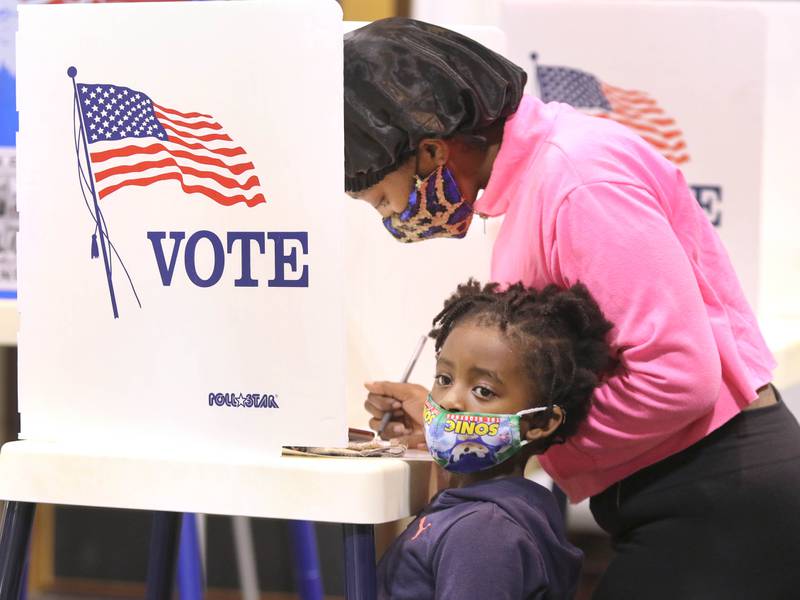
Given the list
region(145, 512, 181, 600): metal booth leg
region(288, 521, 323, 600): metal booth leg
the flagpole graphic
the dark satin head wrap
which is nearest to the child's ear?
the dark satin head wrap

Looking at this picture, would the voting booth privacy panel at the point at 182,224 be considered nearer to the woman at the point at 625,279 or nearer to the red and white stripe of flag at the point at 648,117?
the woman at the point at 625,279

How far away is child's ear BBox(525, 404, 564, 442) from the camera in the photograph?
62.8 inches

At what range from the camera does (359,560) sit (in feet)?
4.69

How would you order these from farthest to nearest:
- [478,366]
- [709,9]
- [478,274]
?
[709,9], [478,274], [478,366]

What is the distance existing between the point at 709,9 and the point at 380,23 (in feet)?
5.46

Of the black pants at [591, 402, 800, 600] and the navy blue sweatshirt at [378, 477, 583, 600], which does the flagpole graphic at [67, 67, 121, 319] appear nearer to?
the navy blue sweatshirt at [378, 477, 583, 600]

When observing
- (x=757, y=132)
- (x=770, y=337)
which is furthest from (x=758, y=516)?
(x=757, y=132)

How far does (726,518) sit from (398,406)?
508 mm

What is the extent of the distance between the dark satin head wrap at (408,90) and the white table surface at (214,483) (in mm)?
401

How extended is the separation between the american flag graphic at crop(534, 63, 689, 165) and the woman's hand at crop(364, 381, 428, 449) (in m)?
1.36

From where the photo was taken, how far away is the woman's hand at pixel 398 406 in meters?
1.87

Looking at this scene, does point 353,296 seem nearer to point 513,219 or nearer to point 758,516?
point 513,219

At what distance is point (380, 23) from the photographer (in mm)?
1649

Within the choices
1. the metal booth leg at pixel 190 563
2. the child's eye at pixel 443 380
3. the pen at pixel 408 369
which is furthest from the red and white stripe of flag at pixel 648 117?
the child's eye at pixel 443 380
